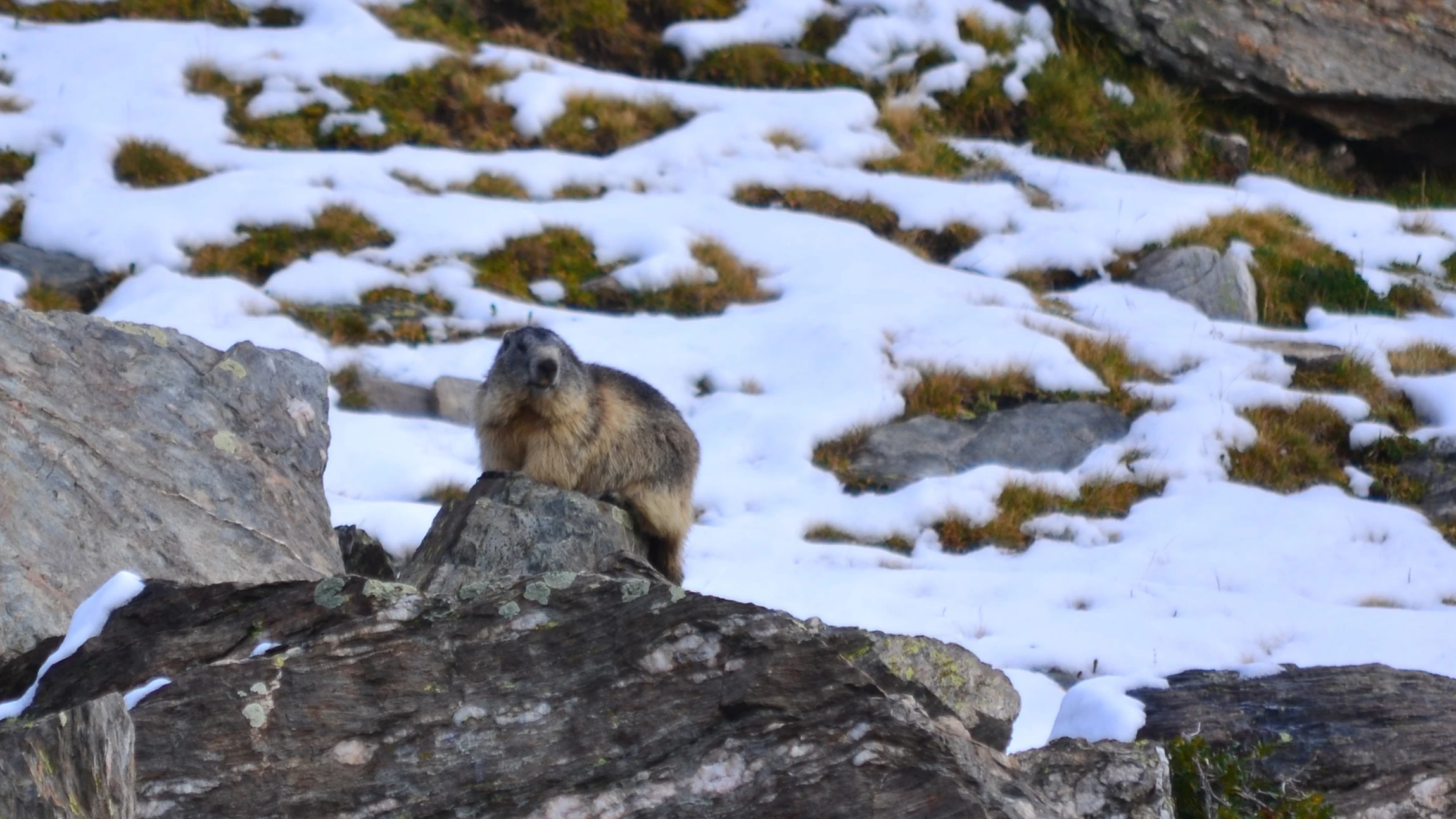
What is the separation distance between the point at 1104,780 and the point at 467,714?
250 centimetres

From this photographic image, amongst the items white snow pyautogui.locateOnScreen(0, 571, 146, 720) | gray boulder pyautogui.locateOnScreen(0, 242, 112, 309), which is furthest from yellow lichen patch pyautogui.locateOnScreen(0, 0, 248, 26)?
white snow pyautogui.locateOnScreen(0, 571, 146, 720)

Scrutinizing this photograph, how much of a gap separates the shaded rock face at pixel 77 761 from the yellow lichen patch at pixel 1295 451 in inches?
449

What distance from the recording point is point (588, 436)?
9.21 metres

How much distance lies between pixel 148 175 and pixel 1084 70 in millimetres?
12818

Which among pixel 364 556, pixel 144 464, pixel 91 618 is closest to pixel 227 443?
pixel 144 464

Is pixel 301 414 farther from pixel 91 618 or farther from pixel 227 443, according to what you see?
pixel 91 618

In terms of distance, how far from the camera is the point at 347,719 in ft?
15.4

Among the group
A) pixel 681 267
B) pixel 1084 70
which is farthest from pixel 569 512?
pixel 1084 70

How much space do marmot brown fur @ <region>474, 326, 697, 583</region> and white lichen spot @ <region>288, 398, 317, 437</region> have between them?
1197mm

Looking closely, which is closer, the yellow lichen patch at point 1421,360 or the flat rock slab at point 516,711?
the flat rock slab at point 516,711

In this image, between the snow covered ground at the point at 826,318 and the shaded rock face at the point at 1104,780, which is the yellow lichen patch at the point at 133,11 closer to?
the snow covered ground at the point at 826,318

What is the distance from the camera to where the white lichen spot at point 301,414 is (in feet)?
27.9

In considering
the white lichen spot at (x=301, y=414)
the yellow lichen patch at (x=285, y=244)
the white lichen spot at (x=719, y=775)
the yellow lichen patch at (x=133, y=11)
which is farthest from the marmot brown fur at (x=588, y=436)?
the yellow lichen patch at (x=133, y=11)

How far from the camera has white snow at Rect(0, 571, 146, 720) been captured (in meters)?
4.98
